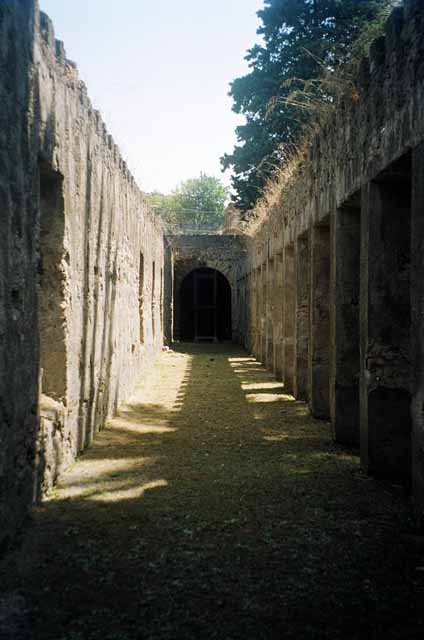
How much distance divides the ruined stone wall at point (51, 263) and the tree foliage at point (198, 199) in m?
46.0

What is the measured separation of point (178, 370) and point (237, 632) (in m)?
11.0

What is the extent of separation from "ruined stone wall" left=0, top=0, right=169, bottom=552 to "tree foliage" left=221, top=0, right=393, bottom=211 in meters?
13.9

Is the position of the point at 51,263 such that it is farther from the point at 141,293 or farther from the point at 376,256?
the point at 141,293

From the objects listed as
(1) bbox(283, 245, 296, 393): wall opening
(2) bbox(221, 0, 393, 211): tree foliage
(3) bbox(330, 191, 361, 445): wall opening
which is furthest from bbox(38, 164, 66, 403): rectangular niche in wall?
(2) bbox(221, 0, 393, 211): tree foliage

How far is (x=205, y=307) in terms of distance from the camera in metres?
25.1

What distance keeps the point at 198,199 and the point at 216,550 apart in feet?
188

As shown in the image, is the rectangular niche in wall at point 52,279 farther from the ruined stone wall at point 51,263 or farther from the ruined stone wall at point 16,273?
the ruined stone wall at point 16,273

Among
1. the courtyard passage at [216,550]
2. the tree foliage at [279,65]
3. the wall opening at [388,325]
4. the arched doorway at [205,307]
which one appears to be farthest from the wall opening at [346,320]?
the arched doorway at [205,307]

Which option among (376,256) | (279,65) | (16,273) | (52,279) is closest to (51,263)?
(52,279)

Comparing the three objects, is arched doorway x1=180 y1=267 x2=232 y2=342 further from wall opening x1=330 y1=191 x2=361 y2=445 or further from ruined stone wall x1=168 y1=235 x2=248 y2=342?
wall opening x1=330 y1=191 x2=361 y2=445

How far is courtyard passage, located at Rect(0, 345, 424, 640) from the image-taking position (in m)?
2.79

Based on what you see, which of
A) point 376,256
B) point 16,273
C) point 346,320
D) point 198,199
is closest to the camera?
point 16,273

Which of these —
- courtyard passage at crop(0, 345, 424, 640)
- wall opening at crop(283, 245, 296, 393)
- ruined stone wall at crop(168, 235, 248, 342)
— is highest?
ruined stone wall at crop(168, 235, 248, 342)

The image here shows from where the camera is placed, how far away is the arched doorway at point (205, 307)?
83.0 feet
